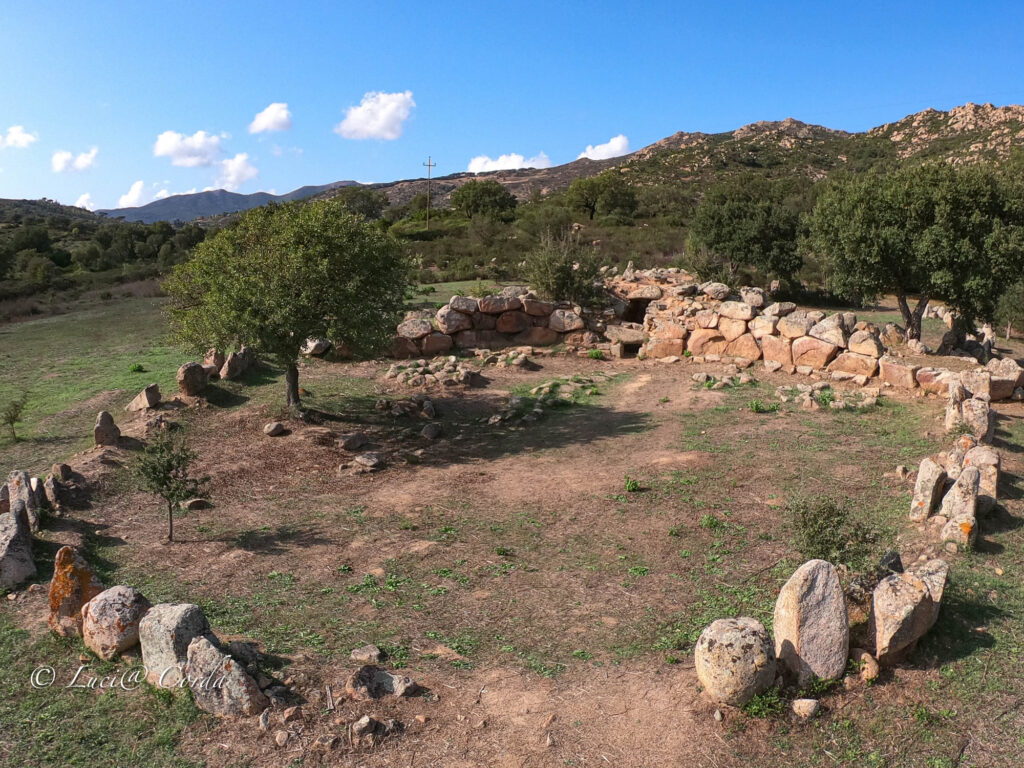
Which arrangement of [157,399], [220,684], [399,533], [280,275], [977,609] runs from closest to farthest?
1. [220,684]
2. [977,609]
3. [399,533]
4. [280,275]
5. [157,399]

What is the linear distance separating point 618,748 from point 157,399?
1124 cm

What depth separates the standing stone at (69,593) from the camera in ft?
19.6

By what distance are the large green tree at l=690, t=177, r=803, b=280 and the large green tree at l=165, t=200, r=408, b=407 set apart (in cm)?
1908

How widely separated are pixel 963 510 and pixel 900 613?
9.38ft

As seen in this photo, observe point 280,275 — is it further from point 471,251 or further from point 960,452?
point 471,251

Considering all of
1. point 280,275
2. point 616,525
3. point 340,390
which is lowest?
point 616,525

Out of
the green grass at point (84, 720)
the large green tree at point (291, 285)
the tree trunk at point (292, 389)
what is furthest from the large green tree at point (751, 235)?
the green grass at point (84, 720)

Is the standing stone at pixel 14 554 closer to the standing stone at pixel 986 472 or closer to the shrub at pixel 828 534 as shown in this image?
the shrub at pixel 828 534

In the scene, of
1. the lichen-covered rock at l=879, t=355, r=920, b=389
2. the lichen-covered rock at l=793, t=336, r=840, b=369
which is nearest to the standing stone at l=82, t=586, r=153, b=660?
the lichen-covered rock at l=879, t=355, r=920, b=389

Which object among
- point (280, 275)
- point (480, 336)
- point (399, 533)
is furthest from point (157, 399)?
point (480, 336)

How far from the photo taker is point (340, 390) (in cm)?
1506

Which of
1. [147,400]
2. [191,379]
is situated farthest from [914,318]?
[147,400]

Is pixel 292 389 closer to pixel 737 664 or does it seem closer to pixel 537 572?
pixel 537 572

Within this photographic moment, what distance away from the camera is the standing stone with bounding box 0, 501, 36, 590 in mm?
6926
